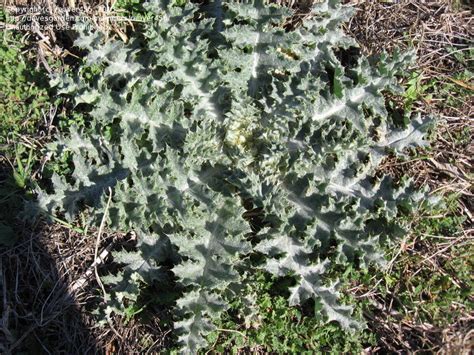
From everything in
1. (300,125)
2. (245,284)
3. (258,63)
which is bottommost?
(245,284)

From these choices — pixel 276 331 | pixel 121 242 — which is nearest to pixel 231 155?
pixel 121 242

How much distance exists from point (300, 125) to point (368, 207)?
2.58 feet

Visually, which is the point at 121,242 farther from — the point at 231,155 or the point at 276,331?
the point at 276,331

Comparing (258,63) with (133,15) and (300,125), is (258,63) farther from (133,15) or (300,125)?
(133,15)

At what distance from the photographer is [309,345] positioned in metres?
3.74

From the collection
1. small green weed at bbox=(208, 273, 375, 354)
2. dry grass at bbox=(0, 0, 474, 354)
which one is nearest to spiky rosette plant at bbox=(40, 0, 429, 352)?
small green weed at bbox=(208, 273, 375, 354)

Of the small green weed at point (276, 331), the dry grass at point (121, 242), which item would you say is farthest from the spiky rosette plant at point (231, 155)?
the dry grass at point (121, 242)

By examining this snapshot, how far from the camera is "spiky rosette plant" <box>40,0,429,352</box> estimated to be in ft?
11.9

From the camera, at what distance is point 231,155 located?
3.83 meters

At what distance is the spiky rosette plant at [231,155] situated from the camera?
3.64 meters

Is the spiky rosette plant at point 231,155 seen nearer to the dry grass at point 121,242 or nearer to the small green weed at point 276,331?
the small green weed at point 276,331

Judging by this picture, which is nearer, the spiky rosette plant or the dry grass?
the spiky rosette plant

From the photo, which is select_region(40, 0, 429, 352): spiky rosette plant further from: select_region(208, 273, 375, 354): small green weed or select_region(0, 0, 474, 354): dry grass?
select_region(0, 0, 474, 354): dry grass

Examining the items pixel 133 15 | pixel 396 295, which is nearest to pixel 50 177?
pixel 133 15
